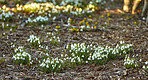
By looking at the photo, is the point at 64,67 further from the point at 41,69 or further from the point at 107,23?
the point at 107,23

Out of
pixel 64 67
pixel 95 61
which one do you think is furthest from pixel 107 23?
pixel 64 67

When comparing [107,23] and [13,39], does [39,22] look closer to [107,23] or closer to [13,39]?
[13,39]

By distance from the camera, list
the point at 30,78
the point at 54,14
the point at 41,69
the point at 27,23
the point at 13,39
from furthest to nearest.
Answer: the point at 54,14 < the point at 27,23 < the point at 13,39 < the point at 41,69 < the point at 30,78

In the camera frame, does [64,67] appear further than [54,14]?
No

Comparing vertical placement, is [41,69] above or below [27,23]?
below

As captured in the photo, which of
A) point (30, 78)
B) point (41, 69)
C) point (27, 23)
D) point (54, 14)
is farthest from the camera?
point (54, 14)

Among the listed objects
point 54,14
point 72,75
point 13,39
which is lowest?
point 72,75

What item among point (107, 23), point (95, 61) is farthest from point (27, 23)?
point (95, 61)
